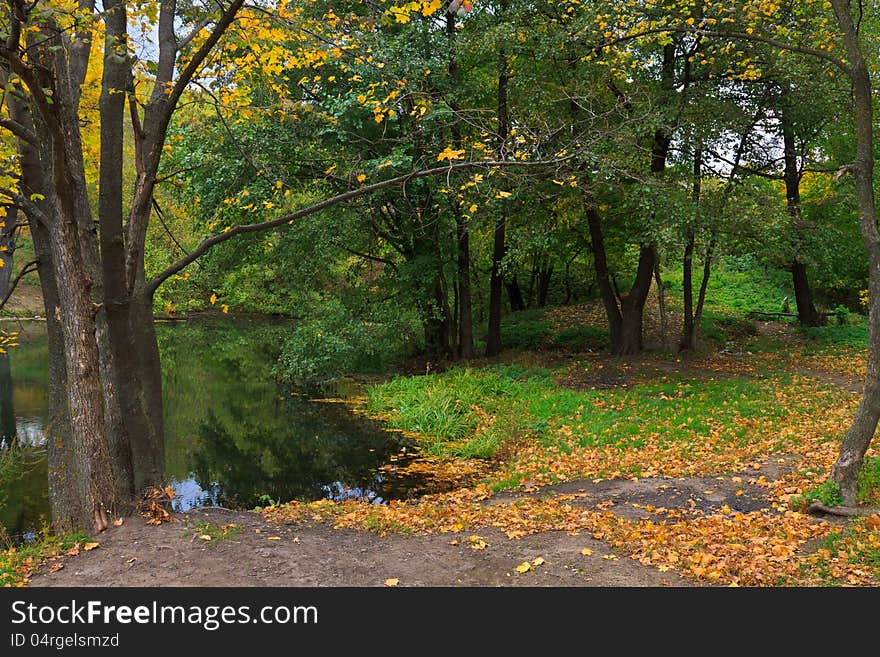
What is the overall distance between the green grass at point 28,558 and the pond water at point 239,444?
4.07 m

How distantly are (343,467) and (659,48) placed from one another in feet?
37.9

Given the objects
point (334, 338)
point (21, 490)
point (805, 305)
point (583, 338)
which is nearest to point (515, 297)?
point (583, 338)

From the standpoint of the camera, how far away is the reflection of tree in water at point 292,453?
11.6 metres

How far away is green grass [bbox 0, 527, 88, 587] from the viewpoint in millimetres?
5023

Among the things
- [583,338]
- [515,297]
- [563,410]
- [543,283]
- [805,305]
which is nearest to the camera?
[563,410]

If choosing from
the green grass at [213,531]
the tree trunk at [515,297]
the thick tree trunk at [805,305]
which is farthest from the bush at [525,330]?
the green grass at [213,531]

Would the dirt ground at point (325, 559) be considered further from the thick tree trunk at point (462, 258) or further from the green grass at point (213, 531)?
the thick tree trunk at point (462, 258)

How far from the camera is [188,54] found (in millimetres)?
8062

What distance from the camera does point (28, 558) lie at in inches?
214

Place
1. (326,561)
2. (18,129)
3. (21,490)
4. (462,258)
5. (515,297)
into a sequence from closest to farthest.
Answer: (326,561) < (18,129) < (21,490) < (462,258) < (515,297)

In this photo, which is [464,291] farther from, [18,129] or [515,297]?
[18,129]

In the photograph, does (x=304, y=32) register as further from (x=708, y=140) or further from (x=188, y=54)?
(x=708, y=140)

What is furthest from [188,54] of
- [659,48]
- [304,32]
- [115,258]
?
[659,48]

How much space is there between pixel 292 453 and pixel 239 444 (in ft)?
6.01
